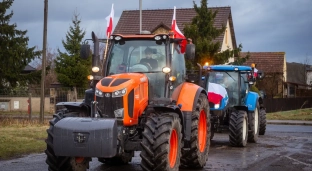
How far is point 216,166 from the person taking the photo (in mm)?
12766

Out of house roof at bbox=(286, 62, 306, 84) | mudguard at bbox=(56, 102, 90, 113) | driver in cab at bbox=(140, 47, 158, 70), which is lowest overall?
mudguard at bbox=(56, 102, 90, 113)

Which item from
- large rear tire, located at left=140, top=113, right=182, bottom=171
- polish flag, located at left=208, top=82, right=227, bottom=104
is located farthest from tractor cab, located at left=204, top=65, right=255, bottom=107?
large rear tire, located at left=140, top=113, right=182, bottom=171

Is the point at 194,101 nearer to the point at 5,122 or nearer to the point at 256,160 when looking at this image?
the point at 256,160

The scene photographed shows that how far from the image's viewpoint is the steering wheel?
37.3 feet

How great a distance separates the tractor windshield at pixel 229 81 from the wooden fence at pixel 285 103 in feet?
88.8

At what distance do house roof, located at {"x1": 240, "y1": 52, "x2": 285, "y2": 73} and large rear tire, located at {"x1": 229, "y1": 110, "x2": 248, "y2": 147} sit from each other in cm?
4666

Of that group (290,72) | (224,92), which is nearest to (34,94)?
(224,92)

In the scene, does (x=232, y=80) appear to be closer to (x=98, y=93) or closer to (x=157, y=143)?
(x=98, y=93)

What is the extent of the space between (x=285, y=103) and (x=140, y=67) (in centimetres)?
4398

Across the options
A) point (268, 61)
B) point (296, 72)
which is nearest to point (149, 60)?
point (268, 61)

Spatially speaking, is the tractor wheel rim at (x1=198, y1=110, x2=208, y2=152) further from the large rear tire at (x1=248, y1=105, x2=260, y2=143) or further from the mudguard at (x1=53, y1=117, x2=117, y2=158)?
the large rear tire at (x1=248, y1=105, x2=260, y2=143)

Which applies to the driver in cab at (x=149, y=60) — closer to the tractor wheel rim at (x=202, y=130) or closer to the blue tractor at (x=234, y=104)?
the tractor wheel rim at (x=202, y=130)

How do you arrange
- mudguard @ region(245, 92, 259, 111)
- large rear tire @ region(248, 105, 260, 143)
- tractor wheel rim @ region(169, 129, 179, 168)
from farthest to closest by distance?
mudguard @ region(245, 92, 259, 111) → large rear tire @ region(248, 105, 260, 143) → tractor wheel rim @ region(169, 129, 179, 168)

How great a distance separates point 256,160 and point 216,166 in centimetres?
152
